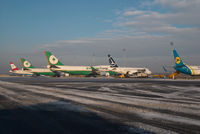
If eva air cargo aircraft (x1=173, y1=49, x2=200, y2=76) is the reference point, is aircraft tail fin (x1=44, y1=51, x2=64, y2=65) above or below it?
above

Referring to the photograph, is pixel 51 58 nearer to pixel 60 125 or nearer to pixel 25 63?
pixel 25 63

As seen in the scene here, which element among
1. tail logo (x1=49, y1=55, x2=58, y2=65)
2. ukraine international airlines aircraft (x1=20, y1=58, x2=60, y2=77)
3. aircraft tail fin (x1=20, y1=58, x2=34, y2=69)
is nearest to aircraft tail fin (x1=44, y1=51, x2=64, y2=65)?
tail logo (x1=49, y1=55, x2=58, y2=65)

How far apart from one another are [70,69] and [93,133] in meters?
72.1

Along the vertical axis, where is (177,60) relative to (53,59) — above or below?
below

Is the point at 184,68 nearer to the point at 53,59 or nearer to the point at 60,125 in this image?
the point at 53,59

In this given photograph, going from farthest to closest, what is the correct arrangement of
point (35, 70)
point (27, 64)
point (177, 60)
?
point (27, 64) → point (35, 70) → point (177, 60)

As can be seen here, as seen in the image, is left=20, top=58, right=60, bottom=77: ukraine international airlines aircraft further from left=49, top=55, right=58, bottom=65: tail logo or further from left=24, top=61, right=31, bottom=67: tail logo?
left=49, top=55, right=58, bottom=65: tail logo

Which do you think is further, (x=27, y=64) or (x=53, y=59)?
(x=27, y=64)

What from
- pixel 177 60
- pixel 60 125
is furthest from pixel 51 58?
pixel 60 125

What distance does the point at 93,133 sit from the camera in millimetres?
5438

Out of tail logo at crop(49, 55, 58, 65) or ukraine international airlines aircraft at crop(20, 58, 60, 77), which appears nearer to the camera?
tail logo at crop(49, 55, 58, 65)

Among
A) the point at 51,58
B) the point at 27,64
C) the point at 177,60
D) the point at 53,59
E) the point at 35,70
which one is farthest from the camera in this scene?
the point at 27,64

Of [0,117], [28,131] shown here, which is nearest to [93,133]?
[28,131]

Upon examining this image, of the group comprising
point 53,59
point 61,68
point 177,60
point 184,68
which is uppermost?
point 53,59
